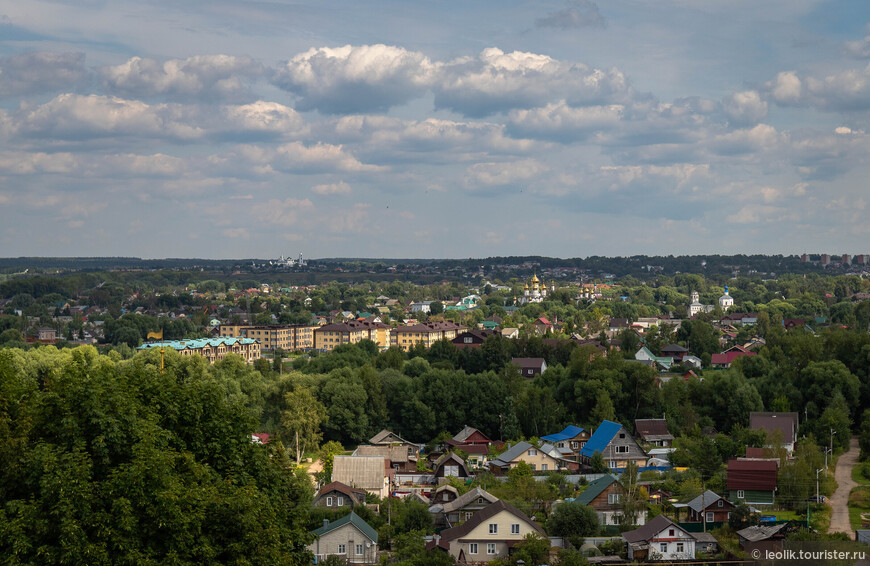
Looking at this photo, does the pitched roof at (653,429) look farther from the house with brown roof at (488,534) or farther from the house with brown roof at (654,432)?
the house with brown roof at (488,534)

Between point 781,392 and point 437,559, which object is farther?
point 781,392

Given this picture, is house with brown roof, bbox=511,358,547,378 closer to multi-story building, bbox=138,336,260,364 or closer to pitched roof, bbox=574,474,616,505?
multi-story building, bbox=138,336,260,364

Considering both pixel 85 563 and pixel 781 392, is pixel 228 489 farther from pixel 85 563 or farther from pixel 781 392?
pixel 781 392

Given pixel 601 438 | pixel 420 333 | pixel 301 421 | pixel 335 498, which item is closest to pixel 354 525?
pixel 335 498

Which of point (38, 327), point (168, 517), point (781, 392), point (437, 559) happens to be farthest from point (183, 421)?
point (38, 327)

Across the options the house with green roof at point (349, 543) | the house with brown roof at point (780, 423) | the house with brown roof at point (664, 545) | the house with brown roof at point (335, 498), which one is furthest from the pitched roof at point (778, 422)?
the house with green roof at point (349, 543)

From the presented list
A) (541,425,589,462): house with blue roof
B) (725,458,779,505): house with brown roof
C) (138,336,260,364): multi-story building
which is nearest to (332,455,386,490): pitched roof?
(541,425,589,462): house with blue roof

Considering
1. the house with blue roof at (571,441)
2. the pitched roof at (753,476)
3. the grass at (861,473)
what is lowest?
the house with blue roof at (571,441)
